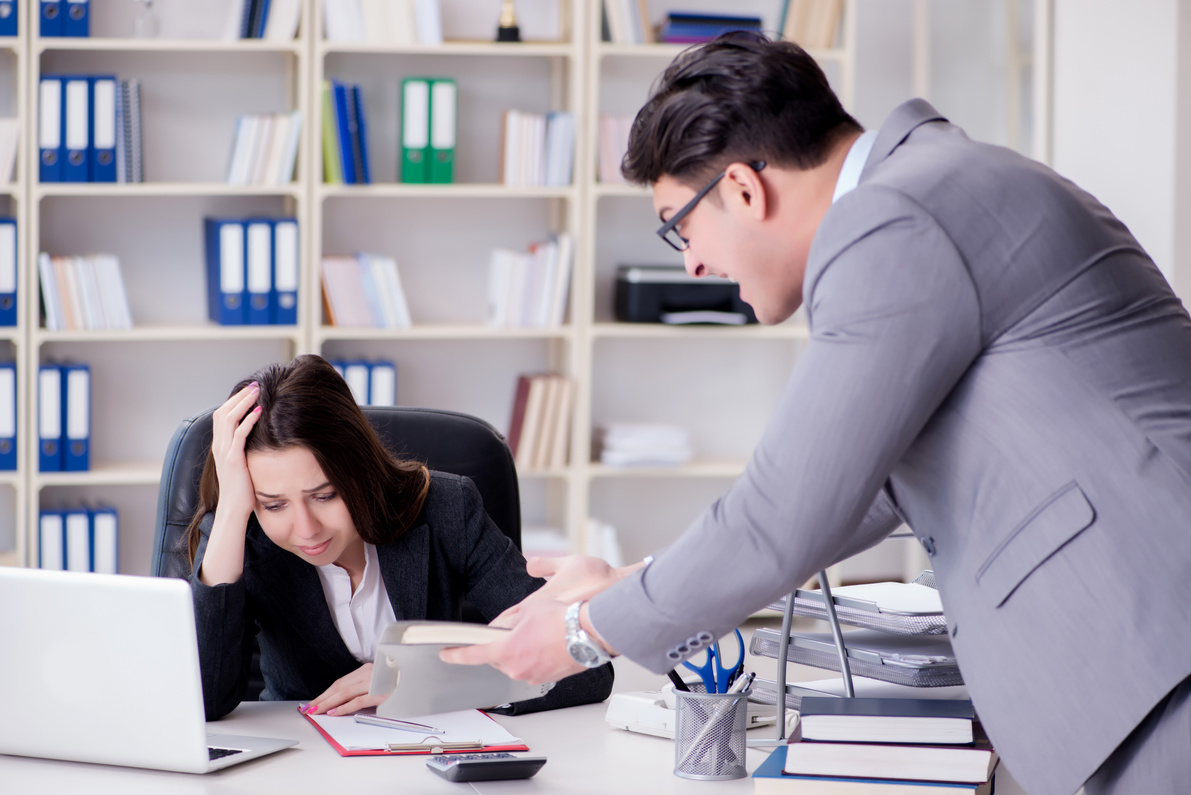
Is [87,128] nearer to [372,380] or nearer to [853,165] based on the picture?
[372,380]

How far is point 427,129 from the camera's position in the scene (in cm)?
368

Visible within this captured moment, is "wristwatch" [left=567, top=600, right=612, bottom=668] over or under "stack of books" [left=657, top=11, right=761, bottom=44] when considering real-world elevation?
under

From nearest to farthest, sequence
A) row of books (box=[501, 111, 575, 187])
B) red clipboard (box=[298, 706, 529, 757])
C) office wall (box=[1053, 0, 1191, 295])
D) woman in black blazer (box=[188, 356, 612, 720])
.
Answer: red clipboard (box=[298, 706, 529, 757])
woman in black blazer (box=[188, 356, 612, 720])
office wall (box=[1053, 0, 1191, 295])
row of books (box=[501, 111, 575, 187])

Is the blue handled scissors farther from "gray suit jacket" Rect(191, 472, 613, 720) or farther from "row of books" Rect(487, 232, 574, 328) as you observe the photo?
"row of books" Rect(487, 232, 574, 328)

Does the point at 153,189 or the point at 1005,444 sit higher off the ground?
the point at 153,189

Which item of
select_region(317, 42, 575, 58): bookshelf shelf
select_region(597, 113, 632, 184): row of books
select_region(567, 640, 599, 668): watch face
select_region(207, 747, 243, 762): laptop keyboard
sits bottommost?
select_region(207, 747, 243, 762): laptop keyboard

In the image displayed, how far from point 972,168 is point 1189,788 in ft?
1.71

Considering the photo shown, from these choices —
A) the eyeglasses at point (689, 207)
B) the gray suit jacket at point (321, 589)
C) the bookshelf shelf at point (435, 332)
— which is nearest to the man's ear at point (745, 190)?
the eyeglasses at point (689, 207)

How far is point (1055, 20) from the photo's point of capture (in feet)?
11.5

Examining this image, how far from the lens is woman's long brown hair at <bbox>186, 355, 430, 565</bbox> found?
168 cm

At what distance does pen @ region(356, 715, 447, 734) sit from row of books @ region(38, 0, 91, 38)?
2.79 metres

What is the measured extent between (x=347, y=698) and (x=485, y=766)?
12.4 inches

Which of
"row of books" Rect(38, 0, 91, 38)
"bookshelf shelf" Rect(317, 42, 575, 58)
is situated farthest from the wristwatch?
"row of books" Rect(38, 0, 91, 38)

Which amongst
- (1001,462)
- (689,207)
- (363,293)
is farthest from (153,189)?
(1001,462)
